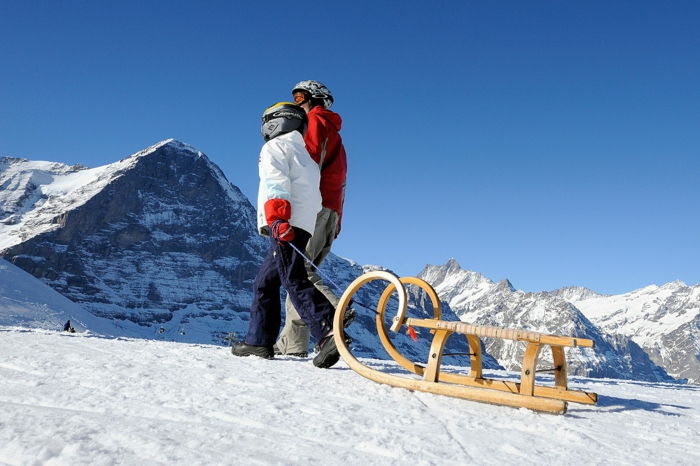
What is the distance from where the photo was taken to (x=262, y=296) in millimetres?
5496

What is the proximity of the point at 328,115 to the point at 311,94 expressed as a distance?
0.33 m

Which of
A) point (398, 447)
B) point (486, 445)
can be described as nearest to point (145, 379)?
point (398, 447)

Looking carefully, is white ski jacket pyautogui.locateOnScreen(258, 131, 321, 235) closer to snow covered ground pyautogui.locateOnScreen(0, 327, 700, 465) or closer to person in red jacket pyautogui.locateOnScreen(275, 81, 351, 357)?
person in red jacket pyautogui.locateOnScreen(275, 81, 351, 357)

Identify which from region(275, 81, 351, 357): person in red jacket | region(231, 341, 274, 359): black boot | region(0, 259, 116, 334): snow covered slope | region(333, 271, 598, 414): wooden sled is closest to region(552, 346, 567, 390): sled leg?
region(333, 271, 598, 414): wooden sled

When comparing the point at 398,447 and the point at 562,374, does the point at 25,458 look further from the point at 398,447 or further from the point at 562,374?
the point at 562,374

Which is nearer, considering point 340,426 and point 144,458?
point 144,458

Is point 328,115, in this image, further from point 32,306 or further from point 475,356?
point 32,306

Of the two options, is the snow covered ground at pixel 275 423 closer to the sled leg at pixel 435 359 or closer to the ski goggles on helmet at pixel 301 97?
the sled leg at pixel 435 359

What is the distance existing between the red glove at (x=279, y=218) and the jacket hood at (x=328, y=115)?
1.42 m

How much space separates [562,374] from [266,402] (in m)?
1.99

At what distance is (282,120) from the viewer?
5402mm

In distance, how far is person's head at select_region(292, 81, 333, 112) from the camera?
615 centimetres

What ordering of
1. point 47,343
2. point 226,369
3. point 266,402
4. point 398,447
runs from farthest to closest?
point 47,343 → point 226,369 → point 266,402 → point 398,447

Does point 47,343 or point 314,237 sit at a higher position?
point 314,237
